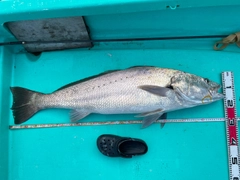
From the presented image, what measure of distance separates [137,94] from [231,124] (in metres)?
0.91

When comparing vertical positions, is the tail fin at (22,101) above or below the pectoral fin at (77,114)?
above

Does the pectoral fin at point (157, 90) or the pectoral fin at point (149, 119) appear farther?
the pectoral fin at point (149, 119)

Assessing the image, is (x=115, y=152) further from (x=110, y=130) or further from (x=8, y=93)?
(x=8, y=93)

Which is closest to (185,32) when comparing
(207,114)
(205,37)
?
(205,37)

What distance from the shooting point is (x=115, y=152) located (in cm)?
210

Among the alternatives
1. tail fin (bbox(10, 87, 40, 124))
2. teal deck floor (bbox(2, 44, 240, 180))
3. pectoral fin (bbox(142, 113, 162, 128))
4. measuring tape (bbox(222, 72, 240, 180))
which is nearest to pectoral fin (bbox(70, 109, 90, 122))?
teal deck floor (bbox(2, 44, 240, 180))

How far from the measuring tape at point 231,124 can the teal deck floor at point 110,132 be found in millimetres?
48

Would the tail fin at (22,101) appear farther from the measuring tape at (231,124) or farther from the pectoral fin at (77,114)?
the measuring tape at (231,124)

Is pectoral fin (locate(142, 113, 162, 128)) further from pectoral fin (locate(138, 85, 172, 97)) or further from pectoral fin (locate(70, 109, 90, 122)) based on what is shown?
pectoral fin (locate(70, 109, 90, 122))

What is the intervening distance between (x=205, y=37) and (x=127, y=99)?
895mm

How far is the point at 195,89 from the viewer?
202cm

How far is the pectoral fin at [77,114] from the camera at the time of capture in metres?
2.14

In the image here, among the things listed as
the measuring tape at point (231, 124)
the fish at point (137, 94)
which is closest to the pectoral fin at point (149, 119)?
the fish at point (137, 94)

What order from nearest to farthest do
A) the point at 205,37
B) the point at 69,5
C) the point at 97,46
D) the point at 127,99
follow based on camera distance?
the point at 69,5 → the point at 127,99 → the point at 205,37 → the point at 97,46
